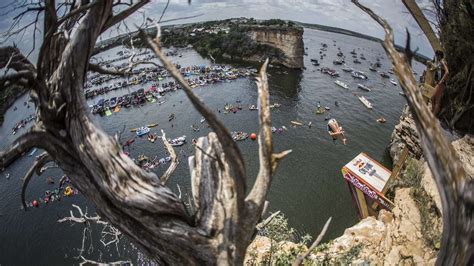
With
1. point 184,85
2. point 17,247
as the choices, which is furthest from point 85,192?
point 17,247

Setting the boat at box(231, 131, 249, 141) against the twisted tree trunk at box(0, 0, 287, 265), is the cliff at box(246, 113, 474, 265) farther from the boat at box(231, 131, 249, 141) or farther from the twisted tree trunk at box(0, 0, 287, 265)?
the boat at box(231, 131, 249, 141)

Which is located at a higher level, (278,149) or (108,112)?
(278,149)

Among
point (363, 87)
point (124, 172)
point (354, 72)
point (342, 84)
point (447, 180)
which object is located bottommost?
point (354, 72)

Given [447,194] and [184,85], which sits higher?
[184,85]

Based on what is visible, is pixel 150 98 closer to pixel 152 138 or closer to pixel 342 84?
pixel 152 138

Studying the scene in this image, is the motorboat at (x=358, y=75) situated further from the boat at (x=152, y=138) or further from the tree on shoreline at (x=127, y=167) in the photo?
the tree on shoreline at (x=127, y=167)

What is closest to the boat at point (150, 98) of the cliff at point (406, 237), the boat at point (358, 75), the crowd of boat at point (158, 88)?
the crowd of boat at point (158, 88)

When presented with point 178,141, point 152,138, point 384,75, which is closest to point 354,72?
point 384,75

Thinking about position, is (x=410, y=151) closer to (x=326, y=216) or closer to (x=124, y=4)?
(x=326, y=216)
